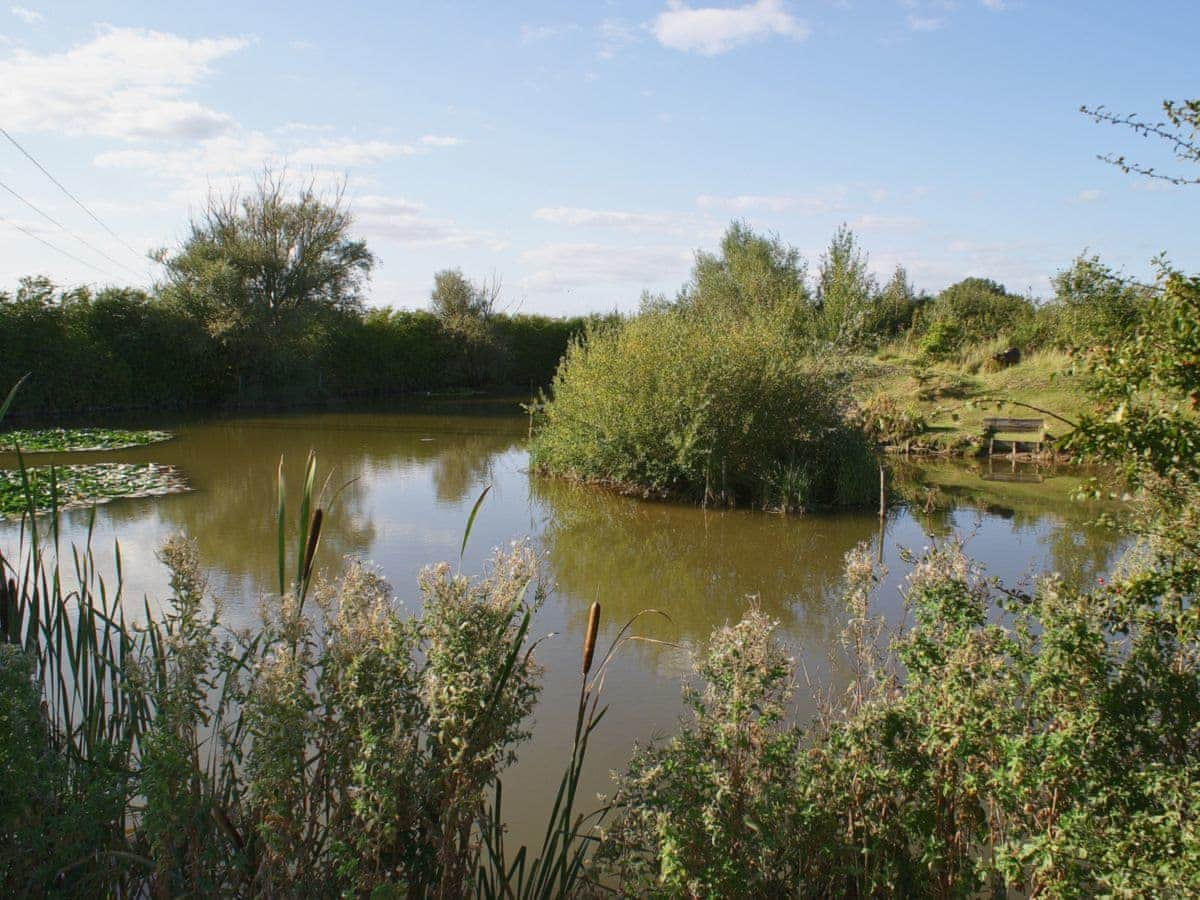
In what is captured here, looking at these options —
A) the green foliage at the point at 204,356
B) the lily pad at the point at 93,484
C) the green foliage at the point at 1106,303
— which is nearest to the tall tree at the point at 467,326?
the green foliage at the point at 204,356

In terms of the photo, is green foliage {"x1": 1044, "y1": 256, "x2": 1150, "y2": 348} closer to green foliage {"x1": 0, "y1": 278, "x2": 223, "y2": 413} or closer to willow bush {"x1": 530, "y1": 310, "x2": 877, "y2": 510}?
willow bush {"x1": 530, "y1": 310, "x2": 877, "y2": 510}

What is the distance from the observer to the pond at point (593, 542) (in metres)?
6.08

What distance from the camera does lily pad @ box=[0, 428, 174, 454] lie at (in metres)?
17.5

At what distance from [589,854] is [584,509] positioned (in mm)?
9805

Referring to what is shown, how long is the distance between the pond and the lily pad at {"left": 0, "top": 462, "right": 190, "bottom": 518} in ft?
1.02

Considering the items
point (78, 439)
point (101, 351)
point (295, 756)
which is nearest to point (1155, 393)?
point (295, 756)

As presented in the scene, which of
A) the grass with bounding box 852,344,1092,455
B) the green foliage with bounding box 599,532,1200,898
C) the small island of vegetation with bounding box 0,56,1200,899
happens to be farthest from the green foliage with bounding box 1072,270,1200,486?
the grass with bounding box 852,344,1092,455

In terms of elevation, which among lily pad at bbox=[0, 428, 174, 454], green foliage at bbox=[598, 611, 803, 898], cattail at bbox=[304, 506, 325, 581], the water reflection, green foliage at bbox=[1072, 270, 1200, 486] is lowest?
the water reflection

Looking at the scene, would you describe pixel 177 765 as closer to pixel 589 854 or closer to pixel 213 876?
pixel 213 876

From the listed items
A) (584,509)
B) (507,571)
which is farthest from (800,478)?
(507,571)

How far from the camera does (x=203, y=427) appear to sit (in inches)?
902

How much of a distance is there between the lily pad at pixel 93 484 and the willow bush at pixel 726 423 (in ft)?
22.5

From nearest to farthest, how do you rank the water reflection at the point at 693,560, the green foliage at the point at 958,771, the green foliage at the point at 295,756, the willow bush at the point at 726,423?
1. the green foliage at the point at 295,756
2. the green foliage at the point at 958,771
3. the water reflection at the point at 693,560
4. the willow bush at the point at 726,423

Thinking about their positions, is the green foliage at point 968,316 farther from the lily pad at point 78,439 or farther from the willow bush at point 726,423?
the lily pad at point 78,439
